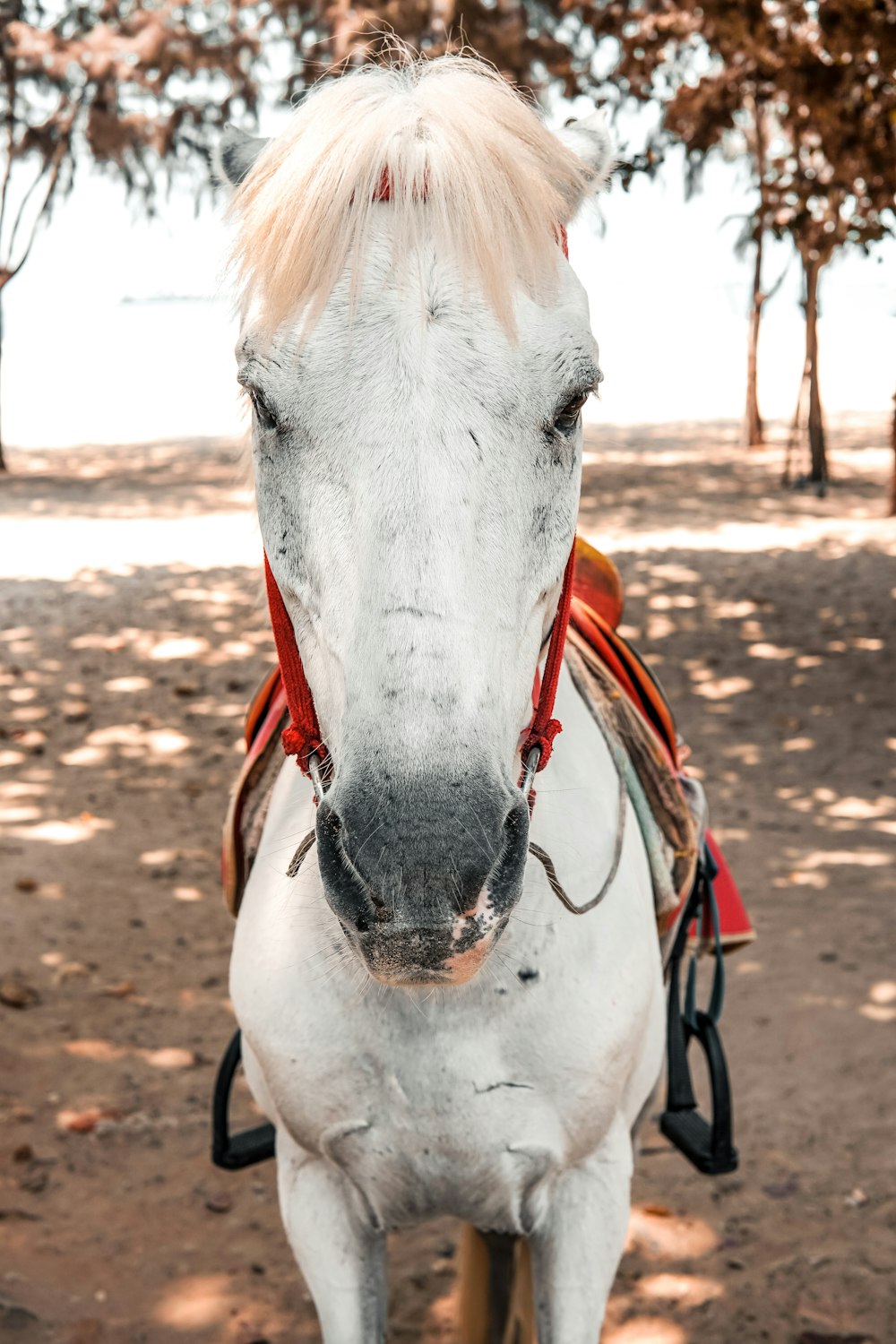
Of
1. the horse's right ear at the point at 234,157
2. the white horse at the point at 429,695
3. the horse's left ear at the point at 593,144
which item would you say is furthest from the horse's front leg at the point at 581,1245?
the horse's right ear at the point at 234,157

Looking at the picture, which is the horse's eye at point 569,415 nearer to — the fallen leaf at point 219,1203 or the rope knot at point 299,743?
the rope knot at point 299,743

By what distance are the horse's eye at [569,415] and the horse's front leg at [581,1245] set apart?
1.10 metres

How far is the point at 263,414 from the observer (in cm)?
137

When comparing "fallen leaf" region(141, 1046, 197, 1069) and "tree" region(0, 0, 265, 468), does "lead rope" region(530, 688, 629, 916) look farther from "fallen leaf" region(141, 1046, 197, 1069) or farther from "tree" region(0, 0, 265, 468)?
"tree" region(0, 0, 265, 468)

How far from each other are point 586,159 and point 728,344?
37549 millimetres

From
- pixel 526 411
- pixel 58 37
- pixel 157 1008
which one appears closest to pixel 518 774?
pixel 526 411

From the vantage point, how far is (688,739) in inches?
266

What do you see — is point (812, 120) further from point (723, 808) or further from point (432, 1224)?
point (432, 1224)

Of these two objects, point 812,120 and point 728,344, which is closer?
point 812,120

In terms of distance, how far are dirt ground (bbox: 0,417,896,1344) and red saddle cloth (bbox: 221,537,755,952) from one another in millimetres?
354

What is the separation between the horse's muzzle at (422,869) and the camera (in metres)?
1.12

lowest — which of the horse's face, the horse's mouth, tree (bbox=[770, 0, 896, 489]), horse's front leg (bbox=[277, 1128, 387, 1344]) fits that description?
horse's front leg (bbox=[277, 1128, 387, 1344])

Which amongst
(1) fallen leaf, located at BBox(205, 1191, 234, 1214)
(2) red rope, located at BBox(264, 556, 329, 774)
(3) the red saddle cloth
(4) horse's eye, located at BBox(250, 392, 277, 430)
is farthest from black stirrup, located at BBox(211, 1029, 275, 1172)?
(4) horse's eye, located at BBox(250, 392, 277, 430)

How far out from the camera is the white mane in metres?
1.29
